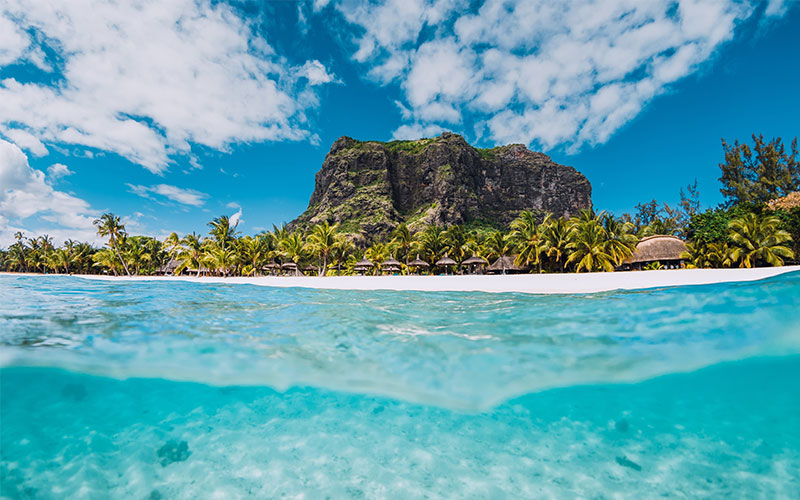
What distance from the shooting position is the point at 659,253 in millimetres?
34594

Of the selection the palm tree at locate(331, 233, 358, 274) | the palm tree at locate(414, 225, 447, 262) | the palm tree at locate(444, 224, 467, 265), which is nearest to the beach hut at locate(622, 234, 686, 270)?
the palm tree at locate(444, 224, 467, 265)

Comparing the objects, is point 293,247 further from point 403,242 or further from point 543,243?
point 543,243

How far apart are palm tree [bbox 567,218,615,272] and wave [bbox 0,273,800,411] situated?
2338cm

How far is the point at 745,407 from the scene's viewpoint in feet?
17.6

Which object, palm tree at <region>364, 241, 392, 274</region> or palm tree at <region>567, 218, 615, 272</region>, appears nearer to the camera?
palm tree at <region>567, 218, 615, 272</region>

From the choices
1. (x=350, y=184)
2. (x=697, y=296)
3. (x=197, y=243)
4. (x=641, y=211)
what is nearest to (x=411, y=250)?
(x=197, y=243)

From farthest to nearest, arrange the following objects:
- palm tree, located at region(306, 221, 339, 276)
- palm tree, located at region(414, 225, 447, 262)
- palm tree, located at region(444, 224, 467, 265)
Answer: palm tree, located at region(444, 224, 467, 265), palm tree, located at region(414, 225, 447, 262), palm tree, located at region(306, 221, 339, 276)

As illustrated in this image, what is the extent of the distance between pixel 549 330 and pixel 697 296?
15.7 ft

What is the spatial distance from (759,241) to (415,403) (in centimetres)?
3764

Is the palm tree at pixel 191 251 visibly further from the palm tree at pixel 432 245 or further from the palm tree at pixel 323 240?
the palm tree at pixel 432 245

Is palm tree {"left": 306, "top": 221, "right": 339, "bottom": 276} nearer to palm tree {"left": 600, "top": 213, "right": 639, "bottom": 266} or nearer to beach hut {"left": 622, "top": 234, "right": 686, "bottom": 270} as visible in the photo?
palm tree {"left": 600, "top": 213, "right": 639, "bottom": 266}

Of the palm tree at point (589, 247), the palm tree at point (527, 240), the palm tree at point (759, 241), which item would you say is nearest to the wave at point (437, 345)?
the palm tree at point (589, 247)

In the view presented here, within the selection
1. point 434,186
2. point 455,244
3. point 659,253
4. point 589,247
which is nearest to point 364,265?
point 455,244

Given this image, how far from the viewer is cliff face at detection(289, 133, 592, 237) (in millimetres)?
115381
